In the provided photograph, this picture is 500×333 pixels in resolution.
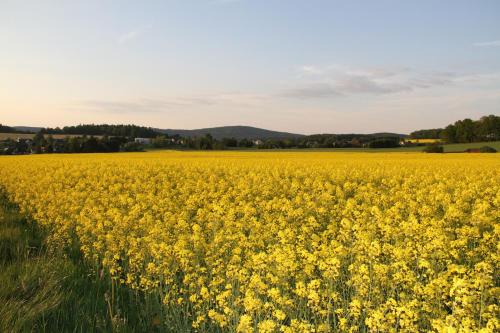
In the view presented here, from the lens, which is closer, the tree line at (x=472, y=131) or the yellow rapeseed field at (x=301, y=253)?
the yellow rapeseed field at (x=301, y=253)

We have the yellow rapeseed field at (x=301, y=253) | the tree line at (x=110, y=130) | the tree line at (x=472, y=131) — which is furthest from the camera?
the tree line at (x=110, y=130)

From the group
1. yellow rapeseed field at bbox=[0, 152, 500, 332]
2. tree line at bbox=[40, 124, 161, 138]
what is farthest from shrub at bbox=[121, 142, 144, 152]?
yellow rapeseed field at bbox=[0, 152, 500, 332]

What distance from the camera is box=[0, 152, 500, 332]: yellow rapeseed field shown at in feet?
14.4

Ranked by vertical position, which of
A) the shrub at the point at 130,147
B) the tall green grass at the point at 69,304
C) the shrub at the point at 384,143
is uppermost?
the shrub at the point at 384,143

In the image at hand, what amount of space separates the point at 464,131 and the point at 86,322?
85.9 m

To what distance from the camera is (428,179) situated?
57.8ft

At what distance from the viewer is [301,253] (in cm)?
604

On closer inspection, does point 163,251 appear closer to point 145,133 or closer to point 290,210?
point 290,210

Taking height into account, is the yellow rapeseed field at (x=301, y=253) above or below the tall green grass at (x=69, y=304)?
above

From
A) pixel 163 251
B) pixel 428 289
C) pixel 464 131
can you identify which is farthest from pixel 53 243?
pixel 464 131

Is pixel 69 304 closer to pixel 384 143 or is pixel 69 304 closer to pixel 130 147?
pixel 130 147

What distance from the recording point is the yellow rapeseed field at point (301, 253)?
438 centimetres

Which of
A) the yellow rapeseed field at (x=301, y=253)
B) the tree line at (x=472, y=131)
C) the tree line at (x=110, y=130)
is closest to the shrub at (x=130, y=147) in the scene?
the tree line at (x=110, y=130)

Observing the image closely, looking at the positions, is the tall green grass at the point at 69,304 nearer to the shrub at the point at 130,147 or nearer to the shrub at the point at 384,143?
the shrub at the point at 130,147
